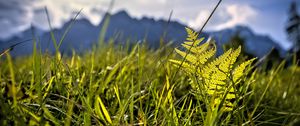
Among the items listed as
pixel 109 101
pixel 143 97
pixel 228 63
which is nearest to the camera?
pixel 228 63

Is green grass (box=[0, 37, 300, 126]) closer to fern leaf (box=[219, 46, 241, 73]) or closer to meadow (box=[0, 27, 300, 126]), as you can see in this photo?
meadow (box=[0, 27, 300, 126])

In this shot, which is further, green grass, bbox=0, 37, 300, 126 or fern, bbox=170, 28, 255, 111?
fern, bbox=170, 28, 255, 111

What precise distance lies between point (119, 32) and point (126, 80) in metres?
0.78

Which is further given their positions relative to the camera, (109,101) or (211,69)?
(109,101)

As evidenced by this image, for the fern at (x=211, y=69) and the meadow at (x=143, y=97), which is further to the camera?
the fern at (x=211, y=69)

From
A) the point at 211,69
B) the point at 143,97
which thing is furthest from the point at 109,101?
the point at 211,69

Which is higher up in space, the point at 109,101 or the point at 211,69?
the point at 211,69

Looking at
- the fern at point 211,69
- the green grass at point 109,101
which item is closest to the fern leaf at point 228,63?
the fern at point 211,69

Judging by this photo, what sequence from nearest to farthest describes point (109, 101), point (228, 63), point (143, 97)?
point (228, 63) < point (143, 97) < point (109, 101)

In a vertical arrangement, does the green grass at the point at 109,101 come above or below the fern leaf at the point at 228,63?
below

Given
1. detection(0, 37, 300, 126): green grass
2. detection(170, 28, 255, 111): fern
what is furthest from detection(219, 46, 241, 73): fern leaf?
detection(0, 37, 300, 126): green grass

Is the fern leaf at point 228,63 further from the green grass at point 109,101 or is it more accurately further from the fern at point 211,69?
the green grass at point 109,101

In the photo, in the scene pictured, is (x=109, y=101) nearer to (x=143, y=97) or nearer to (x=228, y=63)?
(x=143, y=97)

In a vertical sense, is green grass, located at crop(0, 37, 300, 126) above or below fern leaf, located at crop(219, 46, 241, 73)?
below
